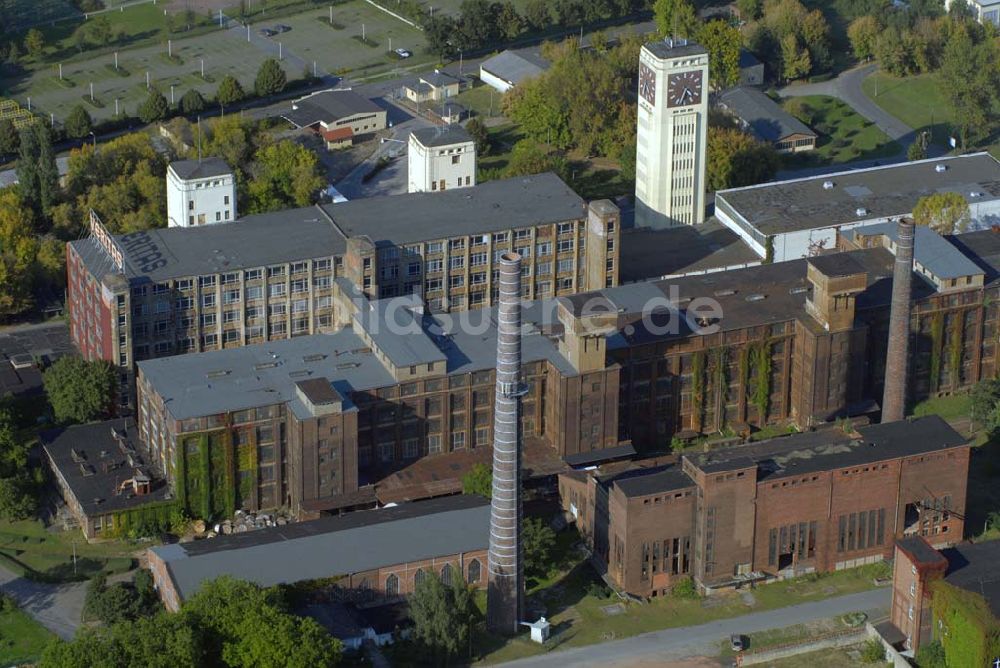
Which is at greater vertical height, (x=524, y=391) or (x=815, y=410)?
(x=524, y=391)

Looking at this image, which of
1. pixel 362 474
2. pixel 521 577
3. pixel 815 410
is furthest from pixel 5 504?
pixel 815 410

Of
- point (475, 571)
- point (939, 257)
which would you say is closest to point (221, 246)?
point (475, 571)

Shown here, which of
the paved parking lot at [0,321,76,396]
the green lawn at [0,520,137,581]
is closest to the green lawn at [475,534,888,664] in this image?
the green lawn at [0,520,137,581]

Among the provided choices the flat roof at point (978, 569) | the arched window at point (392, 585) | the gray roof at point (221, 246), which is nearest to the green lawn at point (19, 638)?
the arched window at point (392, 585)

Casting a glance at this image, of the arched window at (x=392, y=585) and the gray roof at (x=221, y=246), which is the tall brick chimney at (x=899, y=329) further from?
the gray roof at (x=221, y=246)

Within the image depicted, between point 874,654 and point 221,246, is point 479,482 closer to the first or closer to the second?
point 874,654

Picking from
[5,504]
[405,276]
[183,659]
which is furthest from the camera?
[405,276]

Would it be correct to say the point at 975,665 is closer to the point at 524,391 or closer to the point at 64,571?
the point at 524,391

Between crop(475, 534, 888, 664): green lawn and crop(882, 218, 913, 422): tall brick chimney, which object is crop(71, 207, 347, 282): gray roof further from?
crop(882, 218, 913, 422): tall brick chimney
